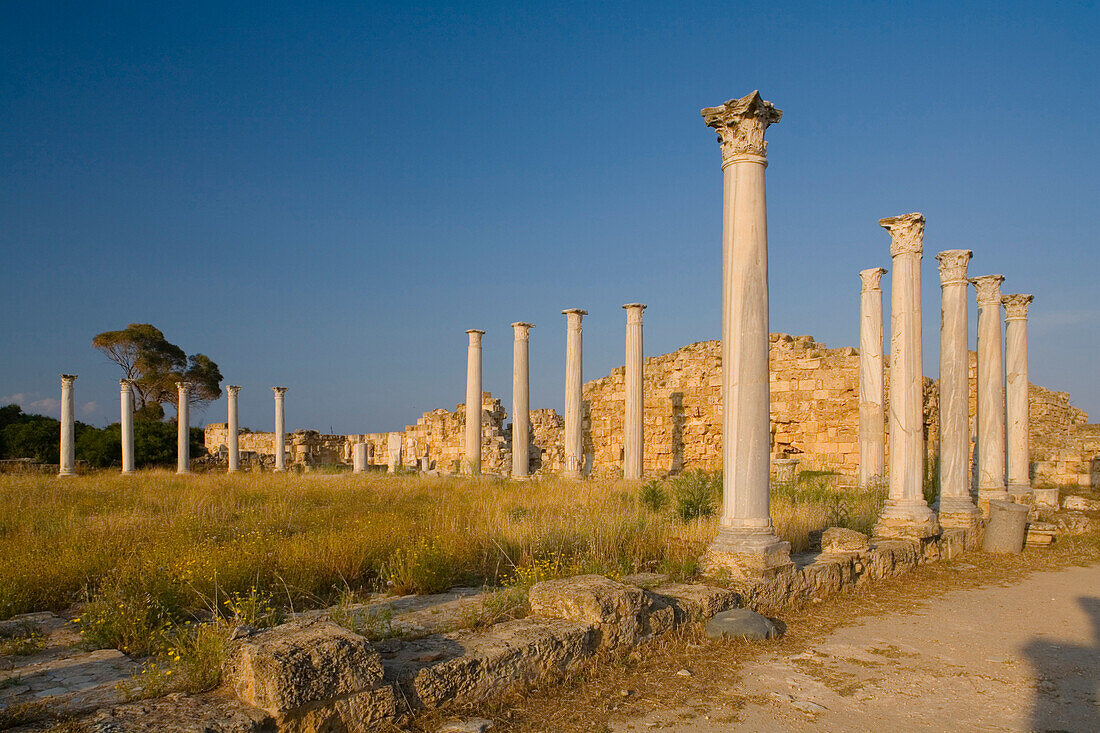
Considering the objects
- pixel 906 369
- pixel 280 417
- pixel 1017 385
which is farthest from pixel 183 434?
pixel 1017 385

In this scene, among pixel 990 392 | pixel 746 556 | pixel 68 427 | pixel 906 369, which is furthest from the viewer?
pixel 68 427

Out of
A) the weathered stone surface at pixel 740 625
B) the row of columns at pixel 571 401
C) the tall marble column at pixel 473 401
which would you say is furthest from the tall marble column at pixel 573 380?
the weathered stone surface at pixel 740 625

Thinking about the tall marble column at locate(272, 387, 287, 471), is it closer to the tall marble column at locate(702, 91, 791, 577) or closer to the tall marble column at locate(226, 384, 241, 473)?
the tall marble column at locate(226, 384, 241, 473)

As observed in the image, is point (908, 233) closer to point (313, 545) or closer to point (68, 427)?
point (313, 545)

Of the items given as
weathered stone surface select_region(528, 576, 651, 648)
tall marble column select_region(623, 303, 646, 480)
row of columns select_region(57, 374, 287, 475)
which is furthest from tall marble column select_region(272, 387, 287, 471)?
weathered stone surface select_region(528, 576, 651, 648)

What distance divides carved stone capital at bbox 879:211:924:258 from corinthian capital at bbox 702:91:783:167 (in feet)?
13.6

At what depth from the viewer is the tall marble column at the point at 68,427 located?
26.2m

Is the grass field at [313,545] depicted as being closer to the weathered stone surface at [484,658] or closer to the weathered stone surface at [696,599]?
the weathered stone surface at [696,599]

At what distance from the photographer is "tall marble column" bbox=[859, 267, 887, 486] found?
1546cm

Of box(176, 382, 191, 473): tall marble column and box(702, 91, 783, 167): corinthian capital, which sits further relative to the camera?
box(176, 382, 191, 473): tall marble column

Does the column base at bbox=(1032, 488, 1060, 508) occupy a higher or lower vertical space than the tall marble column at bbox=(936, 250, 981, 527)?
lower

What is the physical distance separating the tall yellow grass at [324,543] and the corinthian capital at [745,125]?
4087 mm

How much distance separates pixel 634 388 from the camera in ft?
68.1

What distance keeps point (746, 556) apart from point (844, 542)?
2.26 meters
